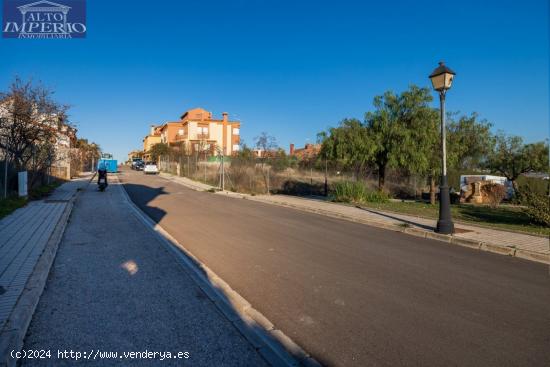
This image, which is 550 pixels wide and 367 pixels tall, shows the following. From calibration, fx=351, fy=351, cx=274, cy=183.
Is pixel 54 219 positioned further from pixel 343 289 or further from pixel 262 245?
pixel 343 289

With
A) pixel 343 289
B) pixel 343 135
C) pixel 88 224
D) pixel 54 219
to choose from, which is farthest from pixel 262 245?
pixel 343 135

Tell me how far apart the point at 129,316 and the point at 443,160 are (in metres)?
8.67

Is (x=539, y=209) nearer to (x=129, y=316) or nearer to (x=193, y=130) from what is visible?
(x=129, y=316)

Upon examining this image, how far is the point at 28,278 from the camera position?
496 cm

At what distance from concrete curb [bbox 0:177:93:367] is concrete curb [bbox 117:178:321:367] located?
2.00 metres

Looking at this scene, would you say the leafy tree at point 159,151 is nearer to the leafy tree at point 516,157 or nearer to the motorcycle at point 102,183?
the motorcycle at point 102,183

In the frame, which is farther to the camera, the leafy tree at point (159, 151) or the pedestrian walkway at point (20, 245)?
the leafy tree at point (159, 151)

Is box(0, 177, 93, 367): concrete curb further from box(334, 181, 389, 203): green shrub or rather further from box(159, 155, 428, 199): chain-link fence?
box(159, 155, 428, 199): chain-link fence

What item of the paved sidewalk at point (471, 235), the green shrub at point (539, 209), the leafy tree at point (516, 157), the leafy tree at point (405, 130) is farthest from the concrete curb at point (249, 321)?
the leafy tree at point (516, 157)

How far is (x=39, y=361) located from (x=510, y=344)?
4486 millimetres

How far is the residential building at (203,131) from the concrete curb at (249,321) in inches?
2472

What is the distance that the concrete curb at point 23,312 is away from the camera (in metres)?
3.12

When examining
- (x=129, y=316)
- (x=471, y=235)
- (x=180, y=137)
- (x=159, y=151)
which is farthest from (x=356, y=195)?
(x=180, y=137)

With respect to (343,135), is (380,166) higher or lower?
lower
